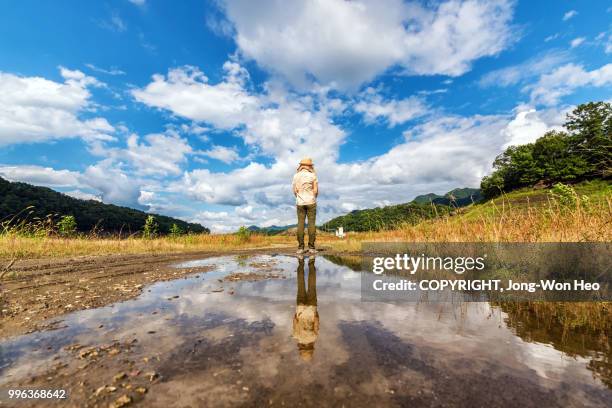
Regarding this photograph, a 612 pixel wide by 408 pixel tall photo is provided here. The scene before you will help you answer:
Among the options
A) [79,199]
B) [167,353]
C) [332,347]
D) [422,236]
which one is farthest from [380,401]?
[79,199]

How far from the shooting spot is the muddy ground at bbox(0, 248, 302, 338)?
307cm

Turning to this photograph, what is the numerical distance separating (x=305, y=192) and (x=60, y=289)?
624 cm

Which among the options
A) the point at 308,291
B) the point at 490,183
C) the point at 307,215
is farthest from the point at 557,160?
the point at 308,291

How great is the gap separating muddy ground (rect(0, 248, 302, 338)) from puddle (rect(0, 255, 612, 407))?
0.35m

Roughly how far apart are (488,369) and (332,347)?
103cm

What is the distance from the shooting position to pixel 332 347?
7.36 ft

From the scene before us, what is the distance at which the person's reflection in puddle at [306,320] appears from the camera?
7.38ft

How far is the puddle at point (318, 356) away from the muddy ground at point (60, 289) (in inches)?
13.7

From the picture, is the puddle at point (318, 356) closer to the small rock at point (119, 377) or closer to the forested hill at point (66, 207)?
the small rock at point (119, 377)

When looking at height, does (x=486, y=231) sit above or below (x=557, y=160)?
below

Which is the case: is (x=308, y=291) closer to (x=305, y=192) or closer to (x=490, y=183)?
(x=305, y=192)

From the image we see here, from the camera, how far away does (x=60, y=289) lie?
4477 millimetres

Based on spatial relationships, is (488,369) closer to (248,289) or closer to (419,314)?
(419,314)

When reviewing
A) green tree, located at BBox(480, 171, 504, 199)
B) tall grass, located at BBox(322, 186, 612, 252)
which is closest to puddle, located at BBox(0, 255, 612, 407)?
tall grass, located at BBox(322, 186, 612, 252)
